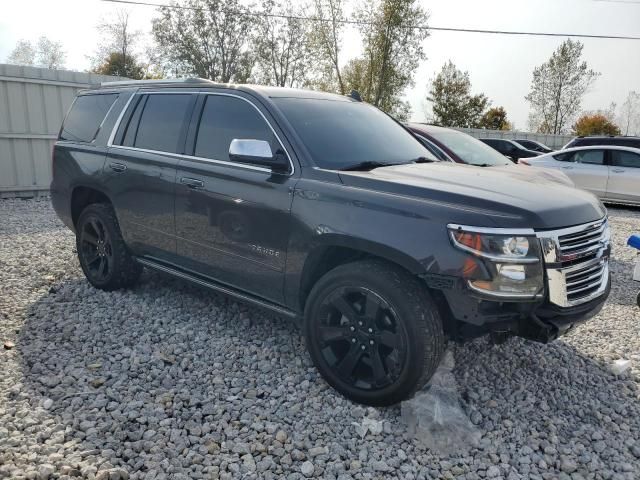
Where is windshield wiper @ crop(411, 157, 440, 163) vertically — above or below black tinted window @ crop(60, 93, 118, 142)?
below

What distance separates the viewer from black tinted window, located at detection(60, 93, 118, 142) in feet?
16.3

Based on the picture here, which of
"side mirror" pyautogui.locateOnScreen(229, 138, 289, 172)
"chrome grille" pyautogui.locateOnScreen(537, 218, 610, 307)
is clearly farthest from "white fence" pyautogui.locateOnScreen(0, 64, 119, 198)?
"chrome grille" pyautogui.locateOnScreen(537, 218, 610, 307)

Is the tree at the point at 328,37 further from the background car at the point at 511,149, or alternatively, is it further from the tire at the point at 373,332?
the tire at the point at 373,332

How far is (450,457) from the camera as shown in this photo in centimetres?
279

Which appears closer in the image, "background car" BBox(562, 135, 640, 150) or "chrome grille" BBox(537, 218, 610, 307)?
"chrome grille" BBox(537, 218, 610, 307)

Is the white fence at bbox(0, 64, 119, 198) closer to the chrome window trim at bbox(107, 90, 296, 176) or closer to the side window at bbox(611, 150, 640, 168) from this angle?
the chrome window trim at bbox(107, 90, 296, 176)

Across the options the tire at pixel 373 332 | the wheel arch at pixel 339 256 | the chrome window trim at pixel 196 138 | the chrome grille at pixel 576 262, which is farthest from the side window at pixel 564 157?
the tire at pixel 373 332

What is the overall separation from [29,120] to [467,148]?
8.51 m

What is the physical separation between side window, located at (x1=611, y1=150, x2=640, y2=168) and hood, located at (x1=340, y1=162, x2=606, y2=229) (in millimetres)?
10593

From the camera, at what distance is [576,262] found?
293cm

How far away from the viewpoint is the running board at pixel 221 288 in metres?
3.53

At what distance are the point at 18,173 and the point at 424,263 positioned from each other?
1031cm

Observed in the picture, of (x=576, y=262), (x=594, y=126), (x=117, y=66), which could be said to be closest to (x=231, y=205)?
(x=576, y=262)

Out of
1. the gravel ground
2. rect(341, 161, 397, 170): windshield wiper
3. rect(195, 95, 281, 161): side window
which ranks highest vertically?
rect(195, 95, 281, 161): side window
